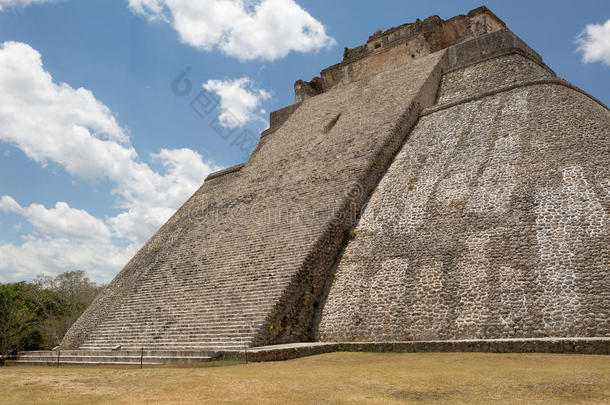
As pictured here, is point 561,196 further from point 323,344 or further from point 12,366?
point 12,366

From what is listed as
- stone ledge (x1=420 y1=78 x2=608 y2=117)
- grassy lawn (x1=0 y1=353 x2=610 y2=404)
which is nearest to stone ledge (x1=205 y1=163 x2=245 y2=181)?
stone ledge (x1=420 y1=78 x2=608 y2=117)

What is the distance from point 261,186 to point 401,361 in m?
7.32

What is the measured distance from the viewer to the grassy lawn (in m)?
4.04

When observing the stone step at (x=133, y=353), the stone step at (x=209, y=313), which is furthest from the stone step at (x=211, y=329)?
the stone step at (x=133, y=353)

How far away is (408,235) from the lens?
27.7ft

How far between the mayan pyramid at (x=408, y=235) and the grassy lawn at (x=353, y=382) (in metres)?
1.10

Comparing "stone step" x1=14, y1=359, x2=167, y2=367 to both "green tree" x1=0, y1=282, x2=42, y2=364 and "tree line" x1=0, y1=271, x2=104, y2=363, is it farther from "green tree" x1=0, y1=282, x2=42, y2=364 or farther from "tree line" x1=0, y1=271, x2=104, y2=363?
"tree line" x1=0, y1=271, x2=104, y2=363

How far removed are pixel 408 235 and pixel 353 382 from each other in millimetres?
4082

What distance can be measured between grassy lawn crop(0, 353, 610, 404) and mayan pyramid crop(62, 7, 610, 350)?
3.62ft

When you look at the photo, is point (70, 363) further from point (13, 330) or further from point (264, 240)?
point (264, 240)

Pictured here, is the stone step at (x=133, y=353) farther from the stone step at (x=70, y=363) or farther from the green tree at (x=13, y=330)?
the green tree at (x=13, y=330)

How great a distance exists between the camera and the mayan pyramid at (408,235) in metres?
6.88

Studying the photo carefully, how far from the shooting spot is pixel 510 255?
23.5 ft

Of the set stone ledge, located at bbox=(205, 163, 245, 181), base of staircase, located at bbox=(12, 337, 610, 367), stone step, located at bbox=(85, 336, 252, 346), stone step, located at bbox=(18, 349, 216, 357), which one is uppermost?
stone ledge, located at bbox=(205, 163, 245, 181)
